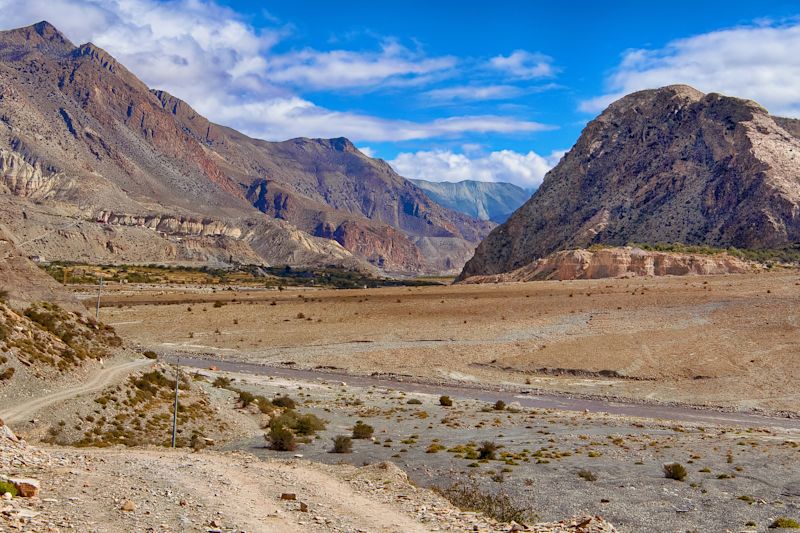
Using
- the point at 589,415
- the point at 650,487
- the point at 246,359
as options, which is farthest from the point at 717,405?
the point at 246,359

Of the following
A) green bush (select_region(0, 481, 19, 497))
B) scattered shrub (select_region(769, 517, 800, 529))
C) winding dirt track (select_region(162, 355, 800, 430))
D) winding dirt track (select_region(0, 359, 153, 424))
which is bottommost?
winding dirt track (select_region(162, 355, 800, 430))

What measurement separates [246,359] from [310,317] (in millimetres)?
16486

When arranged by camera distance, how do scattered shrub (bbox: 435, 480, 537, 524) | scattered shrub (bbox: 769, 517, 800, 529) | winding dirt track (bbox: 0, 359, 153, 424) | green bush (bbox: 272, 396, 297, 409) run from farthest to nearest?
green bush (bbox: 272, 396, 297, 409), winding dirt track (bbox: 0, 359, 153, 424), scattered shrub (bbox: 769, 517, 800, 529), scattered shrub (bbox: 435, 480, 537, 524)

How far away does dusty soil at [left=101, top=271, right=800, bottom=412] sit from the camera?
45.0 meters

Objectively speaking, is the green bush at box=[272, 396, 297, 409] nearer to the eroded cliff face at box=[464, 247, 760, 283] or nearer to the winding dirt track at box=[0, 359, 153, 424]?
the winding dirt track at box=[0, 359, 153, 424]

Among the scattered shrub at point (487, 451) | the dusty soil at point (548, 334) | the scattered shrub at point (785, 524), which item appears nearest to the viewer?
the scattered shrub at point (785, 524)

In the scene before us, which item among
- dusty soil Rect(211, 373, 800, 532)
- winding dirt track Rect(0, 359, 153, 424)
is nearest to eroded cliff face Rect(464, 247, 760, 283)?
dusty soil Rect(211, 373, 800, 532)

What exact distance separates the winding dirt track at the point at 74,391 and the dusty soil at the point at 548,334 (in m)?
23.1

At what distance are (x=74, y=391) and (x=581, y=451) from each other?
18088mm

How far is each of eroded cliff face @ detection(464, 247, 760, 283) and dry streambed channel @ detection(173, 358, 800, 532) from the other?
49241 mm

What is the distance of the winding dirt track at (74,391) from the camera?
21.2 m

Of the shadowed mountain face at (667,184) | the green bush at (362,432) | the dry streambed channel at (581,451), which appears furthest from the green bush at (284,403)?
the shadowed mountain face at (667,184)

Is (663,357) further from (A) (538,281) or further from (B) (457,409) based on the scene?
(A) (538,281)

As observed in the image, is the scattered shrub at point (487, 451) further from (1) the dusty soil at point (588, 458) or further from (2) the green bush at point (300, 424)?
(2) the green bush at point (300, 424)
